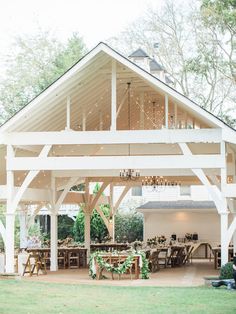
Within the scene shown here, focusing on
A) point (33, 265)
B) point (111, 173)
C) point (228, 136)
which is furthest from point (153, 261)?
point (228, 136)

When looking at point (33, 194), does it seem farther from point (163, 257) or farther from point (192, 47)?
point (192, 47)

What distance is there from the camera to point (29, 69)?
4300cm

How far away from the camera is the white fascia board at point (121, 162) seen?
69.7 ft

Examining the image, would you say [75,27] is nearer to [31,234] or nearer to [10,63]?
[10,63]

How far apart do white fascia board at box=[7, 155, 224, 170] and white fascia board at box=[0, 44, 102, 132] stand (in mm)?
1192

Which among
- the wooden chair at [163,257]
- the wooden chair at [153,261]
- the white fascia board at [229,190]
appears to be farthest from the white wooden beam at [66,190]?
the white fascia board at [229,190]

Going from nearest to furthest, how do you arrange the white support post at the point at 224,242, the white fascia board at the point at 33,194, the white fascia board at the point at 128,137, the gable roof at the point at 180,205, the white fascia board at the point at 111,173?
→ the white support post at the point at 224,242, the white fascia board at the point at 128,137, the white fascia board at the point at 33,194, the white fascia board at the point at 111,173, the gable roof at the point at 180,205

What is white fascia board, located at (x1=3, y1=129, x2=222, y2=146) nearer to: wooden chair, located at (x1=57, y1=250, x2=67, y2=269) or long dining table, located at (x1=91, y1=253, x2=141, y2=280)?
long dining table, located at (x1=91, y1=253, x2=141, y2=280)

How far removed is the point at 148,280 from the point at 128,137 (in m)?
4.15

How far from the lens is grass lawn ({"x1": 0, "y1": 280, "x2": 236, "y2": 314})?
1489cm

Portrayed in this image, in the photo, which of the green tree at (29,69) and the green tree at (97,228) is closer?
the green tree at (97,228)

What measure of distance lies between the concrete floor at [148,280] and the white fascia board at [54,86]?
4669 mm

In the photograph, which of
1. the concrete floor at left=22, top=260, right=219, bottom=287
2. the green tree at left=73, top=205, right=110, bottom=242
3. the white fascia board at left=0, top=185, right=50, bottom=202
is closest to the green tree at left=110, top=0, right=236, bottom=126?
the green tree at left=73, top=205, right=110, bottom=242

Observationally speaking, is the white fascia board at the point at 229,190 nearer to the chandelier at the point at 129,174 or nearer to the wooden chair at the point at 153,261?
the chandelier at the point at 129,174
